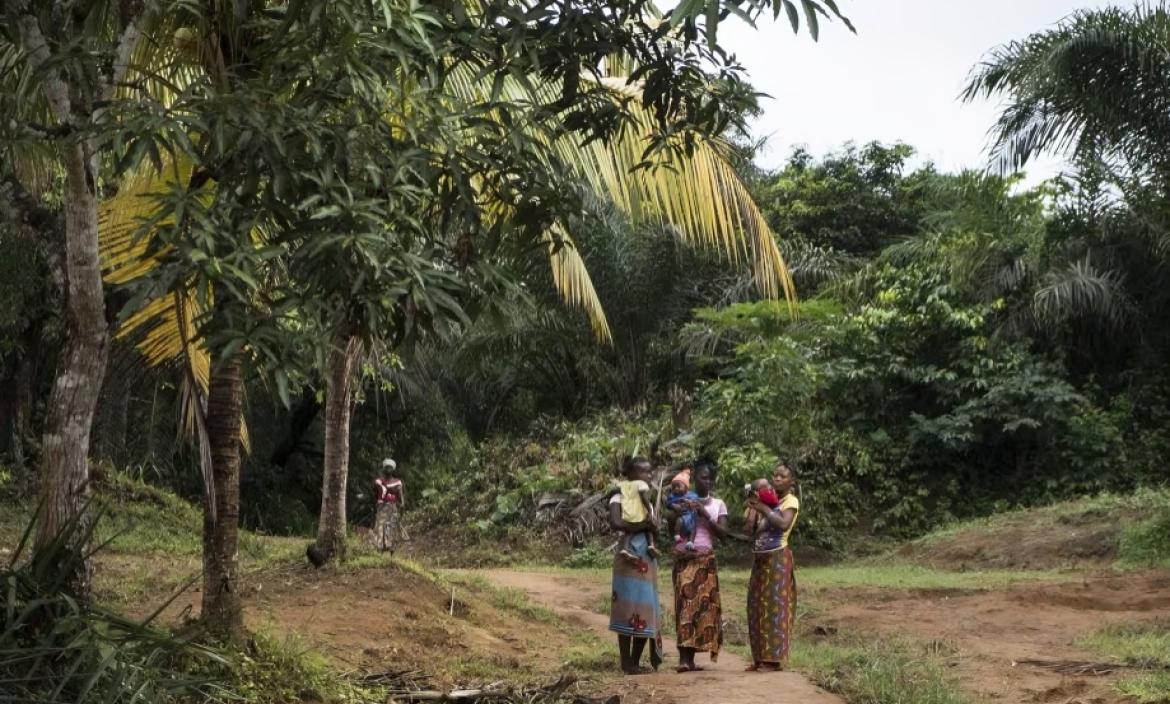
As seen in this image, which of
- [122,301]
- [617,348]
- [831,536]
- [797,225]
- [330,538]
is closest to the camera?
[122,301]

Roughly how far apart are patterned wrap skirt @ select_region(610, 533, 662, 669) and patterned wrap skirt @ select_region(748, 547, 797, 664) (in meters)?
0.61

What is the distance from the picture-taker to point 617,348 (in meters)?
20.3

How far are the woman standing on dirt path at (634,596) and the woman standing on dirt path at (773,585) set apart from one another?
24.7 inches

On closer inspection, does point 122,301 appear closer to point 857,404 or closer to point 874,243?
point 857,404

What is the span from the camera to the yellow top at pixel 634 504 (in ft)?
26.7

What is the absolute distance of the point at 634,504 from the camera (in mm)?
8164

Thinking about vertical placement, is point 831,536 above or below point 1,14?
below

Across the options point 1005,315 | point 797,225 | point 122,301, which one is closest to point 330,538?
point 122,301

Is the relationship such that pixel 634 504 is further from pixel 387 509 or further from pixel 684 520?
pixel 387 509

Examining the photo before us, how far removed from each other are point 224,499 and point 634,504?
2.68 m

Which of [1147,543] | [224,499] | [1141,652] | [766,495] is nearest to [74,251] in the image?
[224,499]

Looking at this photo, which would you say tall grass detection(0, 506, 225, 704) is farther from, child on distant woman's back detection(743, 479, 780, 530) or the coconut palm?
child on distant woman's back detection(743, 479, 780, 530)

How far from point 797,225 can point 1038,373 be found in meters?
6.81

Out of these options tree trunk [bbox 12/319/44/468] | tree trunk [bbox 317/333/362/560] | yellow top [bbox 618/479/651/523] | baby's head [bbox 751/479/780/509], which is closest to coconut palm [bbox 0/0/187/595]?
yellow top [bbox 618/479/651/523]
